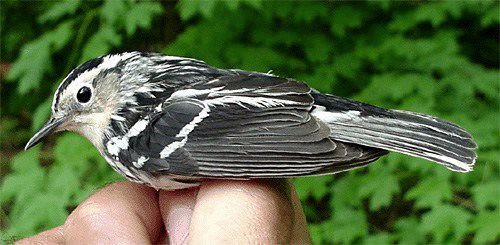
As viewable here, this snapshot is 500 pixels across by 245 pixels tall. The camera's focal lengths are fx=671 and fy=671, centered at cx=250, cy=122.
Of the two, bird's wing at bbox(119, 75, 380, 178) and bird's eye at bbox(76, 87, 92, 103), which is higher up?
bird's wing at bbox(119, 75, 380, 178)

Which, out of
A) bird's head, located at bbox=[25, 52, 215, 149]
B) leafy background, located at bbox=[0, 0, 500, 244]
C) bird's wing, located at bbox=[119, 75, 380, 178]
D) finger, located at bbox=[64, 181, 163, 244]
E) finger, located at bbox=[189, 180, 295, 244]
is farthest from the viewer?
leafy background, located at bbox=[0, 0, 500, 244]

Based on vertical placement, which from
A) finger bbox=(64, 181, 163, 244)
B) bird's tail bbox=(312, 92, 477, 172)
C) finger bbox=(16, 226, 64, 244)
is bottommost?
finger bbox=(16, 226, 64, 244)

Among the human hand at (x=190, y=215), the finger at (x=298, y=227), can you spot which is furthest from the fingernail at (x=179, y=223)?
the finger at (x=298, y=227)

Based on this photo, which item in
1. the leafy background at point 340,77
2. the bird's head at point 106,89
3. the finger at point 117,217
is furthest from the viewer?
the leafy background at point 340,77

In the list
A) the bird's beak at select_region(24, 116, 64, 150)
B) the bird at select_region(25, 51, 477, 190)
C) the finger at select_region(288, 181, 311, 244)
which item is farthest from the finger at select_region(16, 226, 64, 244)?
the finger at select_region(288, 181, 311, 244)

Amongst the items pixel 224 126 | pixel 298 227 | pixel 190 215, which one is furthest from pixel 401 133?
pixel 190 215

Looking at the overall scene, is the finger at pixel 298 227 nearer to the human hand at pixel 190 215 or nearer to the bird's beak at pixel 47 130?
the human hand at pixel 190 215

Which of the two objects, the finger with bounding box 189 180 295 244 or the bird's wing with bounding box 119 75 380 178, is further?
the bird's wing with bounding box 119 75 380 178

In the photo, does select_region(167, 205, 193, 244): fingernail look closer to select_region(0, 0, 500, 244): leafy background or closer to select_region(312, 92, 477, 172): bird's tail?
select_region(312, 92, 477, 172): bird's tail

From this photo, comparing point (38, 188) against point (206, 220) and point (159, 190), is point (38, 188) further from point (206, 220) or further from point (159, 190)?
point (206, 220)
